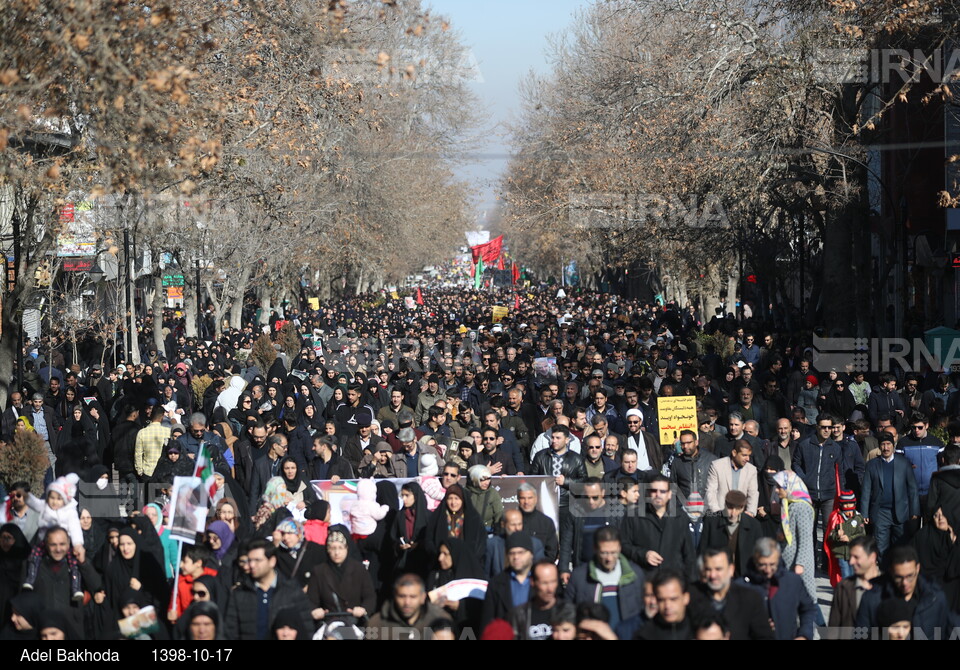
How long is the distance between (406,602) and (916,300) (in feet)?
104

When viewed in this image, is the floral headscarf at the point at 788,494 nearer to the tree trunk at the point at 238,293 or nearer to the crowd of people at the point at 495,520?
the crowd of people at the point at 495,520

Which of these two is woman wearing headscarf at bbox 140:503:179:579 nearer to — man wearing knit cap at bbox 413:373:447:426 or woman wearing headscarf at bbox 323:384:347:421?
woman wearing headscarf at bbox 323:384:347:421

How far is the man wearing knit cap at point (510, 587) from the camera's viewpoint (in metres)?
7.65

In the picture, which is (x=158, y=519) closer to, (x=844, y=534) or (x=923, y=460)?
(x=844, y=534)

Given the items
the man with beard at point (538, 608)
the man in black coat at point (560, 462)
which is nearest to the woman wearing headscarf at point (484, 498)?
the man in black coat at point (560, 462)

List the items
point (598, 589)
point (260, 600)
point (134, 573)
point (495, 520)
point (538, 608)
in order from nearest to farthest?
1. point (538, 608)
2. point (598, 589)
3. point (260, 600)
4. point (134, 573)
5. point (495, 520)

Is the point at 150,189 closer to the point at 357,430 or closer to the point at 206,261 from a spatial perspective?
the point at 357,430

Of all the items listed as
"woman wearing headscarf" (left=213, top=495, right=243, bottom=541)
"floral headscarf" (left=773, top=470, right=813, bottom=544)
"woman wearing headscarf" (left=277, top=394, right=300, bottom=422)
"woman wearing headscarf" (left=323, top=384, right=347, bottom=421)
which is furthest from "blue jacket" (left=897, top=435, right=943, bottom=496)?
"woman wearing headscarf" (left=323, top=384, right=347, bottom=421)

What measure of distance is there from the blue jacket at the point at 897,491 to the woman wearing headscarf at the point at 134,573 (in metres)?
5.73

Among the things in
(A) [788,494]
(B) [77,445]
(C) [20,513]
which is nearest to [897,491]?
(A) [788,494]

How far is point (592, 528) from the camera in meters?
9.62

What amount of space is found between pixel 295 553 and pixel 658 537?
238 cm

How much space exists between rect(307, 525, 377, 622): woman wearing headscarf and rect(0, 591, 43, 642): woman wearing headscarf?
5.35ft

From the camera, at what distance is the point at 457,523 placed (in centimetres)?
956
